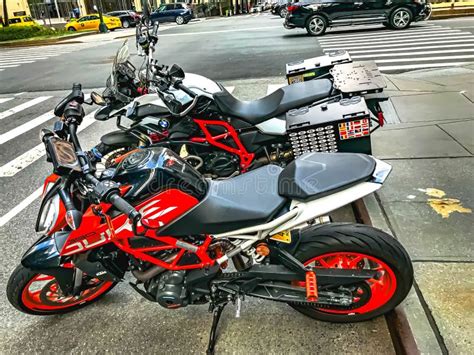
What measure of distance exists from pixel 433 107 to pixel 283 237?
4946 mm

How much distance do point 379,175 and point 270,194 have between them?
1.98 feet

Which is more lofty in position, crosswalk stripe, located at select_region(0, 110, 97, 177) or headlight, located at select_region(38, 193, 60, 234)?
headlight, located at select_region(38, 193, 60, 234)

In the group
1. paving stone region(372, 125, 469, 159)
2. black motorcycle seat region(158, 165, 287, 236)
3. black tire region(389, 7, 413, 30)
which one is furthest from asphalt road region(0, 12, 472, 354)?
black tire region(389, 7, 413, 30)

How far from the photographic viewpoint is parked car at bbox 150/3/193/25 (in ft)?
100

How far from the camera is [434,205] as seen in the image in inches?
139

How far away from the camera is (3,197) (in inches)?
185

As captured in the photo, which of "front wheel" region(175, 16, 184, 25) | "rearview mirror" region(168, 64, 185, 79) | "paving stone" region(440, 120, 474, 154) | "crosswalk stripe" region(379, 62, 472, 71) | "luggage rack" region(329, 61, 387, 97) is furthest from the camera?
"front wheel" region(175, 16, 184, 25)

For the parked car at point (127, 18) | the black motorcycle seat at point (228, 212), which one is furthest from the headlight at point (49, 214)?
the parked car at point (127, 18)

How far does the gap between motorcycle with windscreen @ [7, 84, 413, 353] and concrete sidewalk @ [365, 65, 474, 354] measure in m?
0.33

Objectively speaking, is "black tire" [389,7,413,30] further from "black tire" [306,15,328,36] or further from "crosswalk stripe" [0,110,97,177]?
"crosswalk stripe" [0,110,97,177]

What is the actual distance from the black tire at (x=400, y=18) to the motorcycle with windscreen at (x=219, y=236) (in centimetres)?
1402

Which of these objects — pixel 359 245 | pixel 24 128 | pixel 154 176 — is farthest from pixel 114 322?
pixel 24 128

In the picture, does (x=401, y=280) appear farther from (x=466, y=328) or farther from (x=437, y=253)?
(x=437, y=253)

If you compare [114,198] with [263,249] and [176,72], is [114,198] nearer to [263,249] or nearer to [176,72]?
[263,249]
